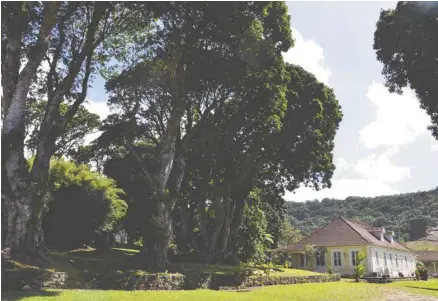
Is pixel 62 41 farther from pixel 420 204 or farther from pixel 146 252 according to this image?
pixel 420 204

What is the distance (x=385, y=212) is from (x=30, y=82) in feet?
391

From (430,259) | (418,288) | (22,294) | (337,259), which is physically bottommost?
(22,294)

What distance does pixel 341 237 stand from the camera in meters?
47.6

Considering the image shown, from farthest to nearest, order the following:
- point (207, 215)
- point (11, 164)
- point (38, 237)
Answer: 1. point (207, 215)
2. point (38, 237)
3. point (11, 164)

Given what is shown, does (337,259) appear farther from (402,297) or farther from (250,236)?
(402,297)

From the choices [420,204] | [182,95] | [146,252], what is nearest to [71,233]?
[146,252]

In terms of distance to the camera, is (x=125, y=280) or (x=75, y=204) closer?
(x=125, y=280)

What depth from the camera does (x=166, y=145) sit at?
22875 mm

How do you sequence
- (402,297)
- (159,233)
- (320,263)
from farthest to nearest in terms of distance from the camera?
(320,263) < (159,233) < (402,297)

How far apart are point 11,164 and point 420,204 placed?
128 meters

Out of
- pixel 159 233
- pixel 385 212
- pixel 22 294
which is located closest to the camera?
pixel 22 294

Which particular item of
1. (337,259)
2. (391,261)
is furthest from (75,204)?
(391,261)

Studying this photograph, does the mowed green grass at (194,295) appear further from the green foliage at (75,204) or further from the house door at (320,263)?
the house door at (320,263)

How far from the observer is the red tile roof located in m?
46.2
